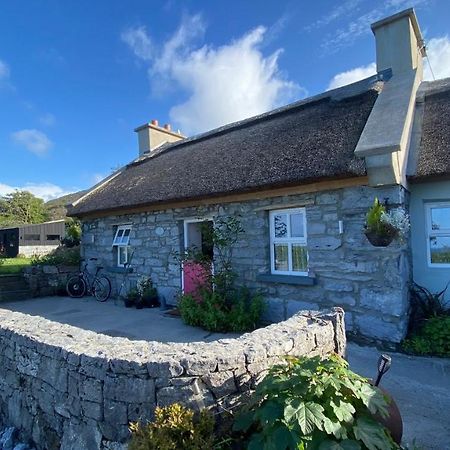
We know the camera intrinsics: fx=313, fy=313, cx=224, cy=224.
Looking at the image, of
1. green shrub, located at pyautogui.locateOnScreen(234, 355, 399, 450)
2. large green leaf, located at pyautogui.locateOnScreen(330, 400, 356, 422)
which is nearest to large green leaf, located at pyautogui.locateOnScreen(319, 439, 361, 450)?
green shrub, located at pyautogui.locateOnScreen(234, 355, 399, 450)

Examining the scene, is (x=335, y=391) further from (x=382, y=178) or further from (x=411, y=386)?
(x=382, y=178)

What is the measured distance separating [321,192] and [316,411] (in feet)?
14.0

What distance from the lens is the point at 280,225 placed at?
6.37 m

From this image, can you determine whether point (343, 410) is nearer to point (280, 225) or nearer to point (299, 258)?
point (299, 258)

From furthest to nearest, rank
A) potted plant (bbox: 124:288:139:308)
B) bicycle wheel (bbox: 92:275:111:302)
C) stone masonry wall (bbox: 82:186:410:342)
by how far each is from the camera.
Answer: bicycle wheel (bbox: 92:275:111:302) → potted plant (bbox: 124:288:139:308) → stone masonry wall (bbox: 82:186:410:342)

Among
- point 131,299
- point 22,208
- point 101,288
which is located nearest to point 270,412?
point 131,299

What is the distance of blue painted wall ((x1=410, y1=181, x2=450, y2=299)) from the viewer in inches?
216

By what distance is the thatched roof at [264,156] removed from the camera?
566 cm

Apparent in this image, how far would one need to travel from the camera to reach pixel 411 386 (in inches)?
148


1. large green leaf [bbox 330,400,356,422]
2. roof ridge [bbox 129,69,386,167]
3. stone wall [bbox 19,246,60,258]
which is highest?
roof ridge [bbox 129,69,386,167]

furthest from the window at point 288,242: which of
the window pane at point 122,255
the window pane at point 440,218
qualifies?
the window pane at point 122,255

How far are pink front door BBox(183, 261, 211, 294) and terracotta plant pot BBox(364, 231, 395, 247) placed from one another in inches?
137

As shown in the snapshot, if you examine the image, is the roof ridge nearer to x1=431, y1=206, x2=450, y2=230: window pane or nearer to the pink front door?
x1=431, y1=206, x2=450, y2=230: window pane

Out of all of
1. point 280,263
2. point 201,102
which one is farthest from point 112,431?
point 201,102
